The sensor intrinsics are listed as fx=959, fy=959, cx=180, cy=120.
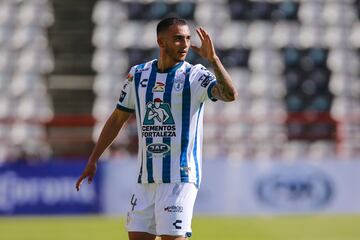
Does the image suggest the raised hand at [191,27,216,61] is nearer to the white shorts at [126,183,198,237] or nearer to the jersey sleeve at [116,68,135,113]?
the jersey sleeve at [116,68,135,113]

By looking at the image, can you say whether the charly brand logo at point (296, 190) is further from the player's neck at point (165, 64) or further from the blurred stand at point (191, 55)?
the player's neck at point (165, 64)

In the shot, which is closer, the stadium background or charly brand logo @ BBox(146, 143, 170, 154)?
charly brand logo @ BBox(146, 143, 170, 154)

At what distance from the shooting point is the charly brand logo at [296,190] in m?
17.5

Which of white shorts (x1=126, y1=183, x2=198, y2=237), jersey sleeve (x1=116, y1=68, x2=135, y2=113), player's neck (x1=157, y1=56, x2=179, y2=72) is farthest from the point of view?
jersey sleeve (x1=116, y1=68, x2=135, y2=113)

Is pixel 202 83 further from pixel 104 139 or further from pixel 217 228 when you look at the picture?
pixel 217 228

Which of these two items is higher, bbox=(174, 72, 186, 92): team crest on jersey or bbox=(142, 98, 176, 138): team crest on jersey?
bbox=(174, 72, 186, 92): team crest on jersey

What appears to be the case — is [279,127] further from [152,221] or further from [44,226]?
[152,221]

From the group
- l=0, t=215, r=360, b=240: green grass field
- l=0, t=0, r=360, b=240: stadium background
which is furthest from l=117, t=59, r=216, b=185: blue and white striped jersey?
l=0, t=0, r=360, b=240: stadium background

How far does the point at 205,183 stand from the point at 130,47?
243 inches

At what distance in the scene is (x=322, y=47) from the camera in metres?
22.7

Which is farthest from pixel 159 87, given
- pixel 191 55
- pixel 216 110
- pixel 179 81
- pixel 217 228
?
pixel 191 55

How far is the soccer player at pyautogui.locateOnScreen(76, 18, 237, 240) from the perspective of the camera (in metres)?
6.77

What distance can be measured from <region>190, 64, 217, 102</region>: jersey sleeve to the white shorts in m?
0.64

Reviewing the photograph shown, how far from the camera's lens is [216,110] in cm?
2133
